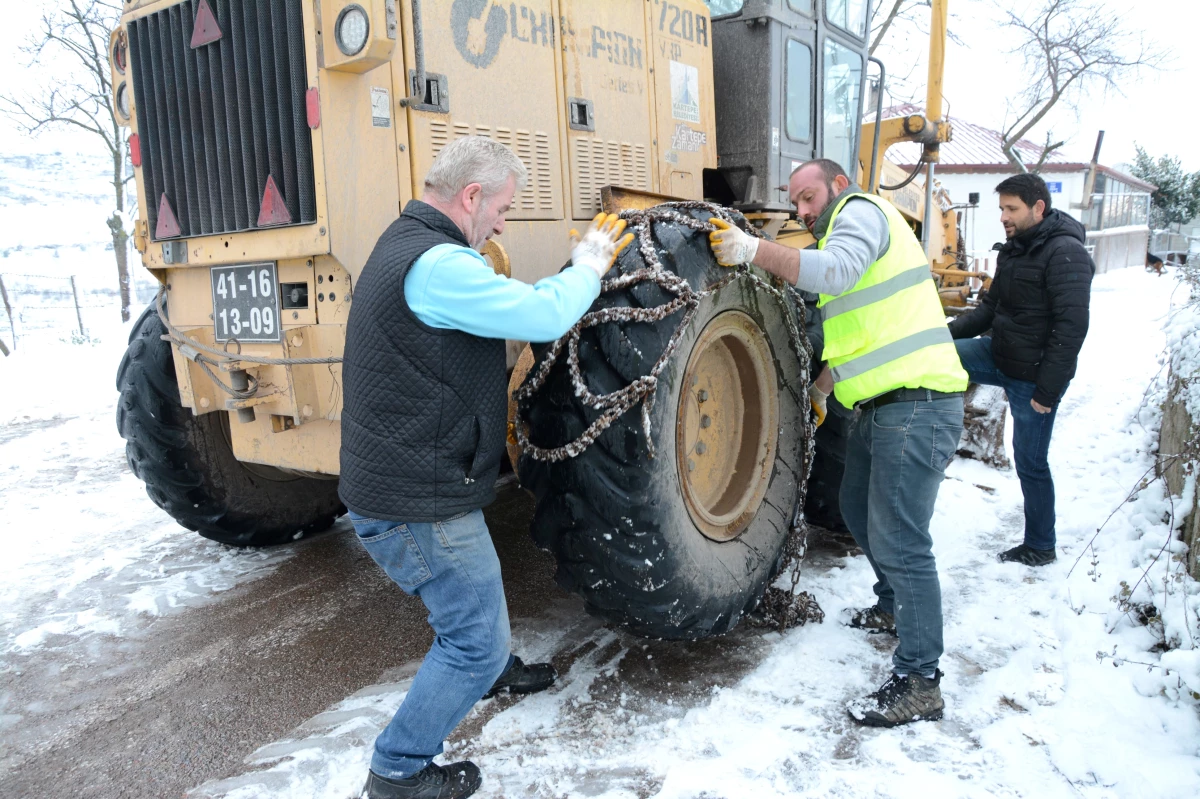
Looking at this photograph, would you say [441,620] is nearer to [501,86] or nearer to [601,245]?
[601,245]

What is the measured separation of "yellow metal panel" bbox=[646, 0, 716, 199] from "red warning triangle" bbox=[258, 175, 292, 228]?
65.6 inches

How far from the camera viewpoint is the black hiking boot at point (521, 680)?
3.16 meters

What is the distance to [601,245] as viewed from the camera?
8.90 feet

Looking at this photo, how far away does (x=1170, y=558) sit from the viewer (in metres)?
3.61

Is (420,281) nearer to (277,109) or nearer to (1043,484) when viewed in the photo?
(277,109)

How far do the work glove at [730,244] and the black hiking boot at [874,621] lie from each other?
164 cm

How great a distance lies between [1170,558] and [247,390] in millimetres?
3779

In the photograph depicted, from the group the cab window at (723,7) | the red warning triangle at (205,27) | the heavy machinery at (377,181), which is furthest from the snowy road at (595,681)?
the cab window at (723,7)

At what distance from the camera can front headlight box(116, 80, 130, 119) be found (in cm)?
363

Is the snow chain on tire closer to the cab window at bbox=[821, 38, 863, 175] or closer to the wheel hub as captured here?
the wheel hub

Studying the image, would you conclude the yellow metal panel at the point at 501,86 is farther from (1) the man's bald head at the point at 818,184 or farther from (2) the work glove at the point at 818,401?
Answer: (2) the work glove at the point at 818,401

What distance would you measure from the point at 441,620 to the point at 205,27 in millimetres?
2354

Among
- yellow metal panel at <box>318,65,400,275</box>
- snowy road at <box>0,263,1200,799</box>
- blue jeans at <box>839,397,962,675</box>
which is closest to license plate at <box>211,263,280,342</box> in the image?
yellow metal panel at <box>318,65,400,275</box>

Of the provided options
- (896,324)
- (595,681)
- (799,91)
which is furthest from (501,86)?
(595,681)
